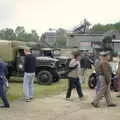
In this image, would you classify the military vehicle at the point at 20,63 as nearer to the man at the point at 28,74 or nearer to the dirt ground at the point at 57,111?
the dirt ground at the point at 57,111

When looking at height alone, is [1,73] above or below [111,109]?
above

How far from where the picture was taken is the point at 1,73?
1206 centimetres

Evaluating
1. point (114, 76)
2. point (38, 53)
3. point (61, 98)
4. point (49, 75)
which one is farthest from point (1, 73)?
point (38, 53)

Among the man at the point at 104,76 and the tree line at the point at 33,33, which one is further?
the tree line at the point at 33,33

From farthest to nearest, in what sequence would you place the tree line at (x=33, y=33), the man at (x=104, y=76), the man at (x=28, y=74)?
the tree line at (x=33, y=33), the man at (x=28, y=74), the man at (x=104, y=76)

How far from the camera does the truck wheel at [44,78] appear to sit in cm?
2073

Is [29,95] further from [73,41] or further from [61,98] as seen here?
[73,41]

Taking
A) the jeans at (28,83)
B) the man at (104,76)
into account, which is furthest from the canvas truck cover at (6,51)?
the man at (104,76)

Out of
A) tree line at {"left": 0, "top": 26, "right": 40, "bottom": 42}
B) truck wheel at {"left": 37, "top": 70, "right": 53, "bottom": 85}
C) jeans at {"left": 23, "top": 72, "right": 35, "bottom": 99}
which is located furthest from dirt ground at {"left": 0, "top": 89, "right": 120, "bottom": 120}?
tree line at {"left": 0, "top": 26, "right": 40, "bottom": 42}

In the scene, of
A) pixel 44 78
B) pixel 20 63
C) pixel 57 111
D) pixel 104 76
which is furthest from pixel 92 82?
pixel 57 111

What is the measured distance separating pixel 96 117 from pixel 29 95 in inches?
137

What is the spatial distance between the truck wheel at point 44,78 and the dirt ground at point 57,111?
6.59m

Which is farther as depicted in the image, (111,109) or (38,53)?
(38,53)

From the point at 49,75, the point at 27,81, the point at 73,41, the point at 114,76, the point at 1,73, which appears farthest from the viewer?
the point at 73,41
